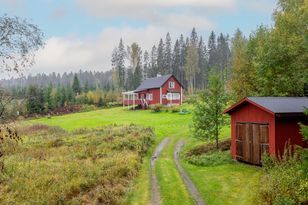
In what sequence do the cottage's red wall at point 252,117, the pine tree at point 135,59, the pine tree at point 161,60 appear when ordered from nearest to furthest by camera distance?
the cottage's red wall at point 252,117 → the pine tree at point 135,59 → the pine tree at point 161,60

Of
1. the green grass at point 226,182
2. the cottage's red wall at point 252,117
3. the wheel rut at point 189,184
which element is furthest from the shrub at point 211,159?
the wheel rut at point 189,184

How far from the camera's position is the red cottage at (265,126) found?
63.5 ft

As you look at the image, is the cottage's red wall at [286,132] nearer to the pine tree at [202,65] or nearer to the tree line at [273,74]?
the tree line at [273,74]

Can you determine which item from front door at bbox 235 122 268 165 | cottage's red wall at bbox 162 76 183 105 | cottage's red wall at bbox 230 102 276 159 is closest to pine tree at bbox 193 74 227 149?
cottage's red wall at bbox 230 102 276 159

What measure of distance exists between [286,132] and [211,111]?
7.95 metres

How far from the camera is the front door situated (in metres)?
20.3

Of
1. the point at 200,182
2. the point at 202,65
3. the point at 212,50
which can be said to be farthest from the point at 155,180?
the point at 212,50

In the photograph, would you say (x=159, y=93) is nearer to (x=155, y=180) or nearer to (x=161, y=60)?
(x=161, y=60)

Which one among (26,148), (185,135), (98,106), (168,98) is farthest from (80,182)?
(98,106)

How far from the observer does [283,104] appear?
20.6 m

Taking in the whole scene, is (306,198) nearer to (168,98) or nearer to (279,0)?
(279,0)

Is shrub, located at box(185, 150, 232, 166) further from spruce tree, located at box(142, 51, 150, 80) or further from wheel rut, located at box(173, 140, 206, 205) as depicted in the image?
spruce tree, located at box(142, 51, 150, 80)

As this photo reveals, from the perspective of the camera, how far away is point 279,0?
111 ft

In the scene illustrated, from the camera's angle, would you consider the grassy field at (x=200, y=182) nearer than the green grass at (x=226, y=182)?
No
